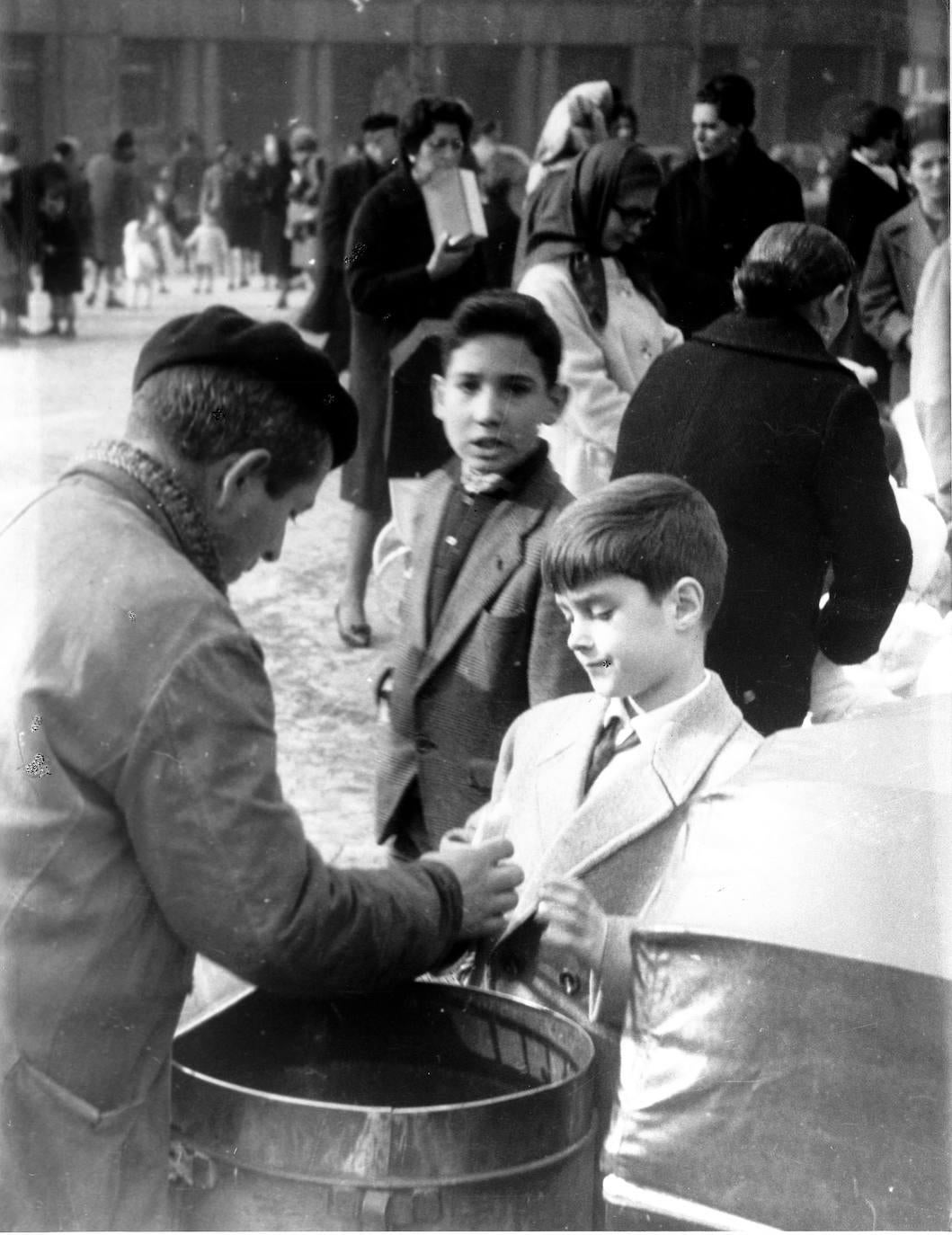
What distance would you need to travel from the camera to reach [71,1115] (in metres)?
1.78

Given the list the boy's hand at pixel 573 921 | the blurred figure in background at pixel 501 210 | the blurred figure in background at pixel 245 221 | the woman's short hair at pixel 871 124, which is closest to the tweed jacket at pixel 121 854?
the boy's hand at pixel 573 921

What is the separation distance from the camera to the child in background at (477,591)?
2910 millimetres

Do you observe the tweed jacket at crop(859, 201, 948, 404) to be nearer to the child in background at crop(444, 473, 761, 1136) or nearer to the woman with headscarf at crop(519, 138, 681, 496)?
the woman with headscarf at crop(519, 138, 681, 496)

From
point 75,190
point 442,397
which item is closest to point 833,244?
point 442,397

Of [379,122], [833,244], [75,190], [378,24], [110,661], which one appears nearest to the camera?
[110,661]

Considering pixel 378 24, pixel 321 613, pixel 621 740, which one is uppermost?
pixel 378 24

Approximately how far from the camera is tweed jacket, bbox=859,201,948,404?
4949mm

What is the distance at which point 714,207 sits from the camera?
4.19 meters

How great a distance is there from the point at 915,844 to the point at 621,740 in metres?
0.66

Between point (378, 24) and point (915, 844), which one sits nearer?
point (915, 844)

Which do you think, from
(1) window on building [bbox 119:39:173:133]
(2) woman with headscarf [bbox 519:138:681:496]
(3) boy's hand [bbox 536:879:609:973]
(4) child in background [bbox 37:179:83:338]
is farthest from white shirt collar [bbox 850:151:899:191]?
(4) child in background [bbox 37:179:83:338]

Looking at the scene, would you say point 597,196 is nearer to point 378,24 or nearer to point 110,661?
point 378,24

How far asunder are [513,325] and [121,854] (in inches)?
62.0

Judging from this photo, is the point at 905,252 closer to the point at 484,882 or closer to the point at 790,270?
the point at 790,270
